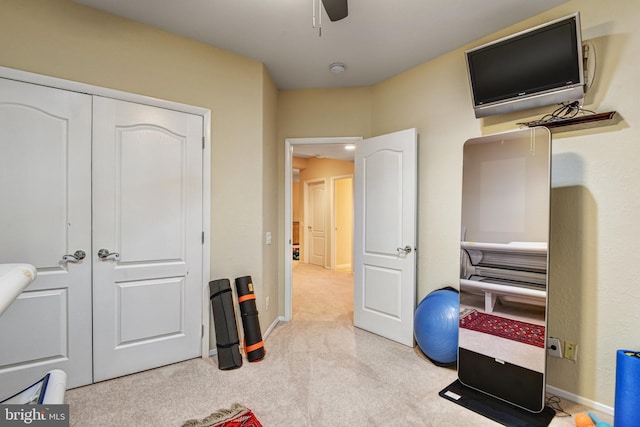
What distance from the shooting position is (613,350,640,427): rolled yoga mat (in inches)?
63.7

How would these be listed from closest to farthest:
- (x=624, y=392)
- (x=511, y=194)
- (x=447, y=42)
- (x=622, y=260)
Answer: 1. (x=624, y=392)
2. (x=622, y=260)
3. (x=511, y=194)
4. (x=447, y=42)

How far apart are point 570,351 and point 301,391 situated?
1.85 metres

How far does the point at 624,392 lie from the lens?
165cm

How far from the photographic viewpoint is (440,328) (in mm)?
2424

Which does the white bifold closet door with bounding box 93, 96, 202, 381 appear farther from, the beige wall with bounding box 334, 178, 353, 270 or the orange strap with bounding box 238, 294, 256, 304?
the beige wall with bounding box 334, 178, 353, 270

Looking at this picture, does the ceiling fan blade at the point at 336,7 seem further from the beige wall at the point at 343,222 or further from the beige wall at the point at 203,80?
the beige wall at the point at 343,222

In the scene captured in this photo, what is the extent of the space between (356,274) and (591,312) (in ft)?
6.41

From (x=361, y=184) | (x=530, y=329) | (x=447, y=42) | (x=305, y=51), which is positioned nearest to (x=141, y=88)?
(x=305, y=51)

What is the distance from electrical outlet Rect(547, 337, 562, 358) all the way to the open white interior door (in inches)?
40.6

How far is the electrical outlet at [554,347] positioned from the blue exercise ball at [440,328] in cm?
60

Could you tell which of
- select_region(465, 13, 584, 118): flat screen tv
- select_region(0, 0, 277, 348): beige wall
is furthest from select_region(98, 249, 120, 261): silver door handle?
select_region(465, 13, 584, 118): flat screen tv

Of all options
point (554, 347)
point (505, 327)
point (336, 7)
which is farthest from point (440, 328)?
point (336, 7)

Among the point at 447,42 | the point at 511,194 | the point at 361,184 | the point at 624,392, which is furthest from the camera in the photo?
the point at 361,184

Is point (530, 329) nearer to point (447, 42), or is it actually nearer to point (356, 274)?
point (356, 274)
